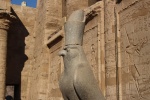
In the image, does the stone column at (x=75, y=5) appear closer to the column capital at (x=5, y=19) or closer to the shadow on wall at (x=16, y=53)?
the column capital at (x=5, y=19)

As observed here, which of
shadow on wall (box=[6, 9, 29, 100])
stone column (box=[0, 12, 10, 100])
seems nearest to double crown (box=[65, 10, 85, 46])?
stone column (box=[0, 12, 10, 100])

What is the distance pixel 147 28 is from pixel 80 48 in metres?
3.27

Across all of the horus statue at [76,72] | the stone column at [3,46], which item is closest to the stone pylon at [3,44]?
the stone column at [3,46]

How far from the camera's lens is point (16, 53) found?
46.2 ft

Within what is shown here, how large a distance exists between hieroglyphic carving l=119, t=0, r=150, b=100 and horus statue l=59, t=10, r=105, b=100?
312 cm

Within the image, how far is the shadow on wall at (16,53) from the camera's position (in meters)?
13.7

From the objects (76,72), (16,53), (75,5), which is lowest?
(76,72)

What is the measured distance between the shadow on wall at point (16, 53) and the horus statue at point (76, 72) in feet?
34.9

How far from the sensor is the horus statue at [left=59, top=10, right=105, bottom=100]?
317 centimetres

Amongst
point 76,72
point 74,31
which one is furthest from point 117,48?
point 76,72

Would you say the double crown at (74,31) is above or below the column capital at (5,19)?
below

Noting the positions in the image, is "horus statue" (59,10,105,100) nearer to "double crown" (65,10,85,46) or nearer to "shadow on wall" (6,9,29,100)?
"double crown" (65,10,85,46)

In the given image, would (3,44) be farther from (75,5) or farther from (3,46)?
(75,5)

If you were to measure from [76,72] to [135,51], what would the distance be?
379 cm
